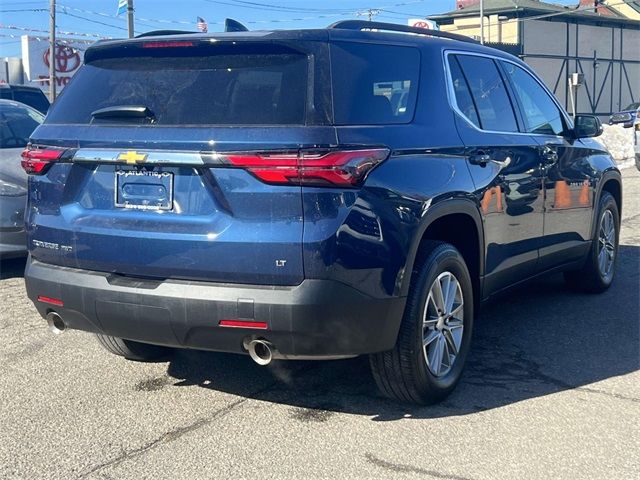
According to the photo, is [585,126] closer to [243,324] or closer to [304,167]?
[304,167]

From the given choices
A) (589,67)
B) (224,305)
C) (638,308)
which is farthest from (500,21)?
(224,305)

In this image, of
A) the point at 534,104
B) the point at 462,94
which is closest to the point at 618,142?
the point at 534,104

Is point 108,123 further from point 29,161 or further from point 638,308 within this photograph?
point 638,308

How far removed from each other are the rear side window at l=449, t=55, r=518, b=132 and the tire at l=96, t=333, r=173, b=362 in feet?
7.71

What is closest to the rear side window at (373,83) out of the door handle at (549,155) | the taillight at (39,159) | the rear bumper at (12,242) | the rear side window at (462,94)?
the rear side window at (462,94)

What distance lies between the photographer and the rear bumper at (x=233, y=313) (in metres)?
3.60

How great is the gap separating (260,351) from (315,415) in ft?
1.90

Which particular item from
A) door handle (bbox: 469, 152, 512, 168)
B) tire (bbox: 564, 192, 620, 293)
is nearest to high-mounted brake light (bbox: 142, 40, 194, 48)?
door handle (bbox: 469, 152, 512, 168)

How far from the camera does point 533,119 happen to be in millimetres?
5684

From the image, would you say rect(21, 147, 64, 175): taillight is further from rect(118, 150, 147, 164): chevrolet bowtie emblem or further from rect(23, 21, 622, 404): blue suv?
rect(118, 150, 147, 164): chevrolet bowtie emblem

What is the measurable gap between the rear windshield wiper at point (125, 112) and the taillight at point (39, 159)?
27 cm

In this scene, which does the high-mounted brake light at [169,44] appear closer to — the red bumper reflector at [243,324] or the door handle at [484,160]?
the red bumper reflector at [243,324]

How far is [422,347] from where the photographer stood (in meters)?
4.11

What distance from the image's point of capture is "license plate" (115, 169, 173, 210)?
3770 mm
